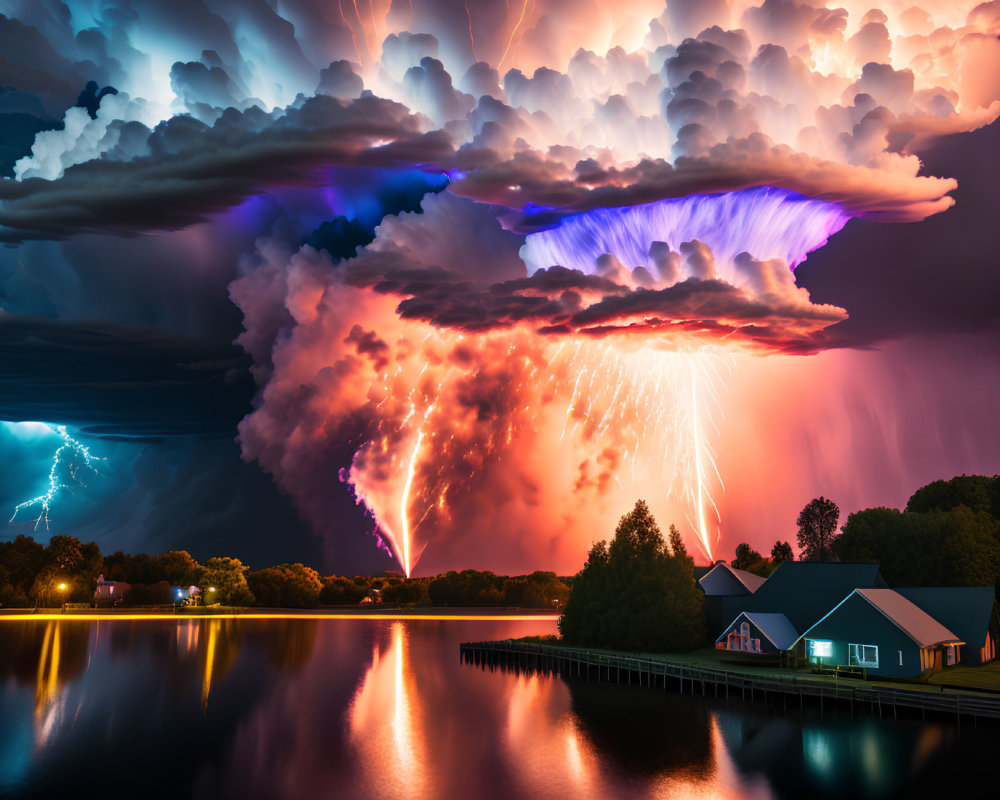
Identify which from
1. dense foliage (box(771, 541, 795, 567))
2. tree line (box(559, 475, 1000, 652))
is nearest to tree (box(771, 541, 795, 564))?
dense foliage (box(771, 541, 795, 567))

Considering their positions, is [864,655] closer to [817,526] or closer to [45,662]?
[45,662]

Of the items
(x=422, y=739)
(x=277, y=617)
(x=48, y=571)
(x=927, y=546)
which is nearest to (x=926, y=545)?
(x=927, y=546)

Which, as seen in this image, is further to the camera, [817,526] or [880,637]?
[817,526]

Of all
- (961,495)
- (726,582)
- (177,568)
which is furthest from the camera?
(177,568)

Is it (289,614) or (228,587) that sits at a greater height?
(228,587)

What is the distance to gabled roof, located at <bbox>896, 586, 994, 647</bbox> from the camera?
62.1 metres

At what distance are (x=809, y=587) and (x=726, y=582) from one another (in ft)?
61.9

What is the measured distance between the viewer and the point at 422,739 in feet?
149

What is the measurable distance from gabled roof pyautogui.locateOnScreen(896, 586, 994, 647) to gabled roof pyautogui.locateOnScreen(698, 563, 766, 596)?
24.5m

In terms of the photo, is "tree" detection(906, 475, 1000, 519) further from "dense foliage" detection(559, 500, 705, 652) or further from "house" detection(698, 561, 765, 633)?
"dense foliage" detection(559, 500, 705, 652)

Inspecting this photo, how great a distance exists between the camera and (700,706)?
55656 mm

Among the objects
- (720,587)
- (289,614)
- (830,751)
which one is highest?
(720,587)

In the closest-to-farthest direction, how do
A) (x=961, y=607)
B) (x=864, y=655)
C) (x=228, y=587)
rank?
→ (x=864, y=655) → (x=961, y=607) → (x=228, y=587)

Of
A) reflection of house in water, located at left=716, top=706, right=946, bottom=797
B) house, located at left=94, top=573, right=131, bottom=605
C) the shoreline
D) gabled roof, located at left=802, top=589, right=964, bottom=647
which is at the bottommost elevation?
the shoreline
